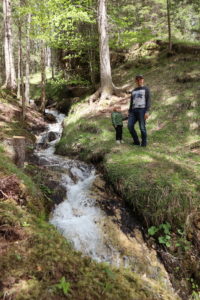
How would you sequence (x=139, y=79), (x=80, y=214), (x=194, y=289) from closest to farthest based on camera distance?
1. (x=194, y=289)
2. (x=80, y=214)
3. (x=139, y=79)

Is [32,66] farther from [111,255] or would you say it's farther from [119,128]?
[111,255]

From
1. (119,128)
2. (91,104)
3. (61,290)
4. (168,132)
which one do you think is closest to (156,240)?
(61,290)

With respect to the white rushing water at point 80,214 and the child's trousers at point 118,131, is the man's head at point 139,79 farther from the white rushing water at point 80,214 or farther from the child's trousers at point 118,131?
the white rushing water at point 80,214

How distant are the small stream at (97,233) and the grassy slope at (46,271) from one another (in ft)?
3.00

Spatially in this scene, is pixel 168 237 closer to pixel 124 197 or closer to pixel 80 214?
pixel 124 197

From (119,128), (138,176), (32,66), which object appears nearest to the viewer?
(138,176)

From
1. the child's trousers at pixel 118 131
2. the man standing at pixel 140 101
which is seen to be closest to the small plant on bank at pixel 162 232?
the man standing at pixel 140 101

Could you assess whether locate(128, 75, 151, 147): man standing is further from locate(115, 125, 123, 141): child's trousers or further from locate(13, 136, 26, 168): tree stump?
locate(13, 136, 26, 168): tree stump

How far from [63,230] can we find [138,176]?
2.33 metres

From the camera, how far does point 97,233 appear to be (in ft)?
15.5

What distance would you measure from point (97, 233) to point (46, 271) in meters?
2.45

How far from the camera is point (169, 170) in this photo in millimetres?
5812

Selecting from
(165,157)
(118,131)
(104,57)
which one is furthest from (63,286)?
(104,57)

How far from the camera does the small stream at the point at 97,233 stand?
412 cm
